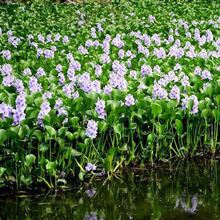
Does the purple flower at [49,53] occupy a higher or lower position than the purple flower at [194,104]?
higher

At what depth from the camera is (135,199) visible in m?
4.08

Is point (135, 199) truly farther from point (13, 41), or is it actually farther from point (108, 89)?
point (13, 41)

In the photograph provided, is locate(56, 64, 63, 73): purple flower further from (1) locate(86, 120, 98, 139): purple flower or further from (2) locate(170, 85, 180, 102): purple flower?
(1) locate(86, 120, 98, 139): purple flower

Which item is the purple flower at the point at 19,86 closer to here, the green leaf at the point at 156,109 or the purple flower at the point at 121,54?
the green leaf at the point at 156,109

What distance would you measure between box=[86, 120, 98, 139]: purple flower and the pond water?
1.45ft

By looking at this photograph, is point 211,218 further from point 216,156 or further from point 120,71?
point 120,71

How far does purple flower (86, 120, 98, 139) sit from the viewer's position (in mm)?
4339

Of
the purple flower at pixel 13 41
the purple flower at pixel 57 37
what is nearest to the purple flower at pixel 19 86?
the purple flower at pixel 13 41

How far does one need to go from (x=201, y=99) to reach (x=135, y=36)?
410cm

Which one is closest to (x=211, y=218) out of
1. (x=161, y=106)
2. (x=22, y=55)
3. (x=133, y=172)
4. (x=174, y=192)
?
(x=174, y=192)

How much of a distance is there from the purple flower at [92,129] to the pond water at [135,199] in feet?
1.45

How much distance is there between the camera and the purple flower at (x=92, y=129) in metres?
4.34

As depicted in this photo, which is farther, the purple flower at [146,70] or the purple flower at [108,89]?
the purple flower at [146,70]

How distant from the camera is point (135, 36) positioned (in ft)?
29.6
